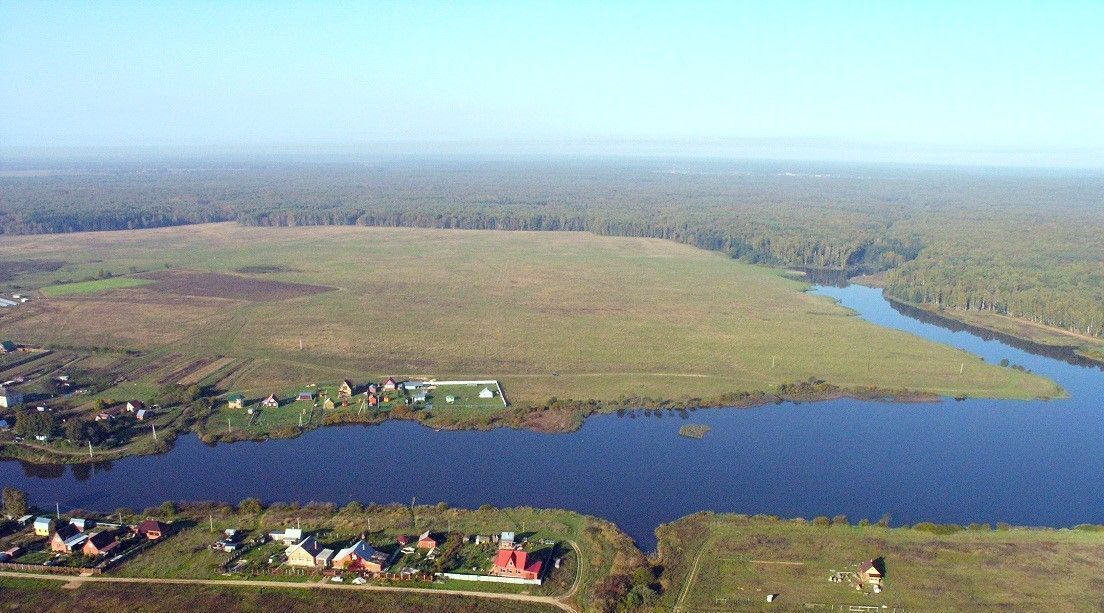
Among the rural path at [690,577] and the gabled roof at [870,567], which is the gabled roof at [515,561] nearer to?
the rural path at [690,577]

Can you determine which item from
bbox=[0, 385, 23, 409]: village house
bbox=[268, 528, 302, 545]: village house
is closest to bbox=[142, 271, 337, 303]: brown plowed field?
bbox=[0, 385, 23, 409]: village house

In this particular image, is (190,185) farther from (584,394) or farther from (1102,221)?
(1102,221)

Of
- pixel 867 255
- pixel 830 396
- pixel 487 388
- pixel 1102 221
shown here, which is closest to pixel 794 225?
pixel 867 255

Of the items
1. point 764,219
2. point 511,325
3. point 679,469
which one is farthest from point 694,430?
point 764,219

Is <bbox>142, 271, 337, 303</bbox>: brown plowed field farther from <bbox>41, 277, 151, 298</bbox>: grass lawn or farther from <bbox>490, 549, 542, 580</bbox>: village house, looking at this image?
<bbox>490, 549, 542, 580</bbox>: village house

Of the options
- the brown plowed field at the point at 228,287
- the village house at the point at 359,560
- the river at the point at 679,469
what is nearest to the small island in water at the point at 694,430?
the river at the point at 679,469
